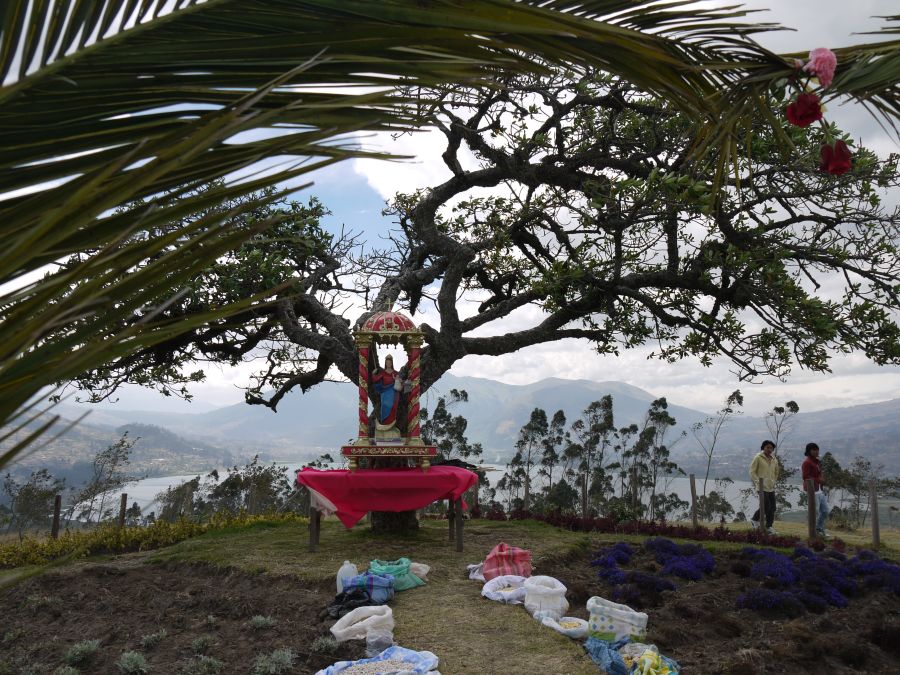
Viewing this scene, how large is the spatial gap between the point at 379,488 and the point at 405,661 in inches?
155

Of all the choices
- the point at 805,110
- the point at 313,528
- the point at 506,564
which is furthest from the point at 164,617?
the point at 805,110

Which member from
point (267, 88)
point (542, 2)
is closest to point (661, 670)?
point (542, 2)

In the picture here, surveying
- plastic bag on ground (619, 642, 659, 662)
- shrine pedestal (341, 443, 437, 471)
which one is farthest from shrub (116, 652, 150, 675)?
shrine pedestal (341, 443, 437, 471)

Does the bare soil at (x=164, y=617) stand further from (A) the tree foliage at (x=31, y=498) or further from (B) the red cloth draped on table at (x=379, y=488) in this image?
(A) the tree foliage at (x=31, y=498)

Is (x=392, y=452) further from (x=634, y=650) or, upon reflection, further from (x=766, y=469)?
(x=766, y=469)

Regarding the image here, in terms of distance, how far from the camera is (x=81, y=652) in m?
5.34

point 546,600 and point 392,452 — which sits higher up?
point 392,452

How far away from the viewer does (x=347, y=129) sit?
1.14 m

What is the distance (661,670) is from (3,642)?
5.57 meters

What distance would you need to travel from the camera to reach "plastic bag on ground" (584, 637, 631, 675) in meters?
4.92

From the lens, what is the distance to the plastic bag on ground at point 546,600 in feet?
20.6

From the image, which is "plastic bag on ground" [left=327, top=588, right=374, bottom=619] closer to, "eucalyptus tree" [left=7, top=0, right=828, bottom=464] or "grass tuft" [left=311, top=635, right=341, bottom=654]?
"grass tuft" [left=311, top=635, right=341, bottom=654]

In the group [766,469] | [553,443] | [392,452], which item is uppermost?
[392,452]

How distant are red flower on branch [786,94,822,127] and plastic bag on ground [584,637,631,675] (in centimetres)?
402
